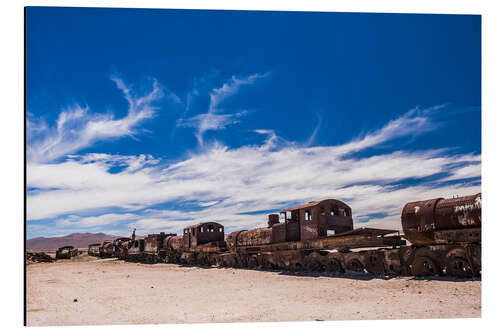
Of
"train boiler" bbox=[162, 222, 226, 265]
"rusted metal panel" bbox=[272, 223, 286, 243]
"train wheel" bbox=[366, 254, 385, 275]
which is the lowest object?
"train boiler" bbox=[162, 222, 226, 265]

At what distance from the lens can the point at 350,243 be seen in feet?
45.2

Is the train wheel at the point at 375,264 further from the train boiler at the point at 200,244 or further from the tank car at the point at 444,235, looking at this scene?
the train boiler at the point at 200,244

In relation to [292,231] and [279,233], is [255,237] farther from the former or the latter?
[292,231]

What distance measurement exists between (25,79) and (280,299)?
8.11 metres

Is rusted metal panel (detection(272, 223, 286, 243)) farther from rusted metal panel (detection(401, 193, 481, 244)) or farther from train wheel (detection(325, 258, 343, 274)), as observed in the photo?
rusted metal panel (detection(401, 193, 481, 244))

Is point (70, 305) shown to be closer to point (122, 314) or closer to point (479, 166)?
point (122, 314)

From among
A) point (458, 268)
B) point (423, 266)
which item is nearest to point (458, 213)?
point (458, 268)

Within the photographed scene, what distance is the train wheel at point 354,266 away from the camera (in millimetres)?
13766

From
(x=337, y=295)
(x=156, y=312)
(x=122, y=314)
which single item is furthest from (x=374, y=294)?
(x=122, y=314)

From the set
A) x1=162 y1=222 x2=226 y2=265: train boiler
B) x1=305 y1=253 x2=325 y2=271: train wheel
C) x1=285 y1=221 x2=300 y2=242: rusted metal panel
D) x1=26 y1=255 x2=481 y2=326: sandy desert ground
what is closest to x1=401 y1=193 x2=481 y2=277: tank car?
x1=26 y1=255 x2=481 y2=326: sandy desert ground

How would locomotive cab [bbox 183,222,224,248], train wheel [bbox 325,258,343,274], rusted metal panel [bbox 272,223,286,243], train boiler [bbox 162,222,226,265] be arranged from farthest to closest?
locomotive cab [bbox 183,222,224,248]
train boiler [bbox 162,222,226,265]
rusted metal panel [bbox 272,223,286,243]
train wheel [bbox 325,258,343,274]

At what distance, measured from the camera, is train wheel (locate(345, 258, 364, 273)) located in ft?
45.2

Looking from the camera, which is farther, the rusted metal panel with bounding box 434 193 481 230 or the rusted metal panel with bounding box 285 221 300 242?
the rusted metal panel with bounding box 285 221 300 242

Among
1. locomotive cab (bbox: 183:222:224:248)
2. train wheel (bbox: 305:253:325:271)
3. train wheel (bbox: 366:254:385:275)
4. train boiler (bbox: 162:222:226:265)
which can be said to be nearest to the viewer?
train wheel (bbox: 366:254:385:275)
